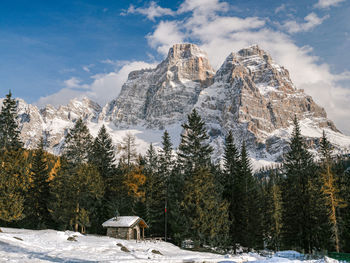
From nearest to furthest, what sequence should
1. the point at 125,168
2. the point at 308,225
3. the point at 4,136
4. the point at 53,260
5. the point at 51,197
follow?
the point at 53,260 → the point at 4,136 → the point at 308,225 → the point at 51,197 → the point at 125,168

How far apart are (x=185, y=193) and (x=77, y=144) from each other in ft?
52.1

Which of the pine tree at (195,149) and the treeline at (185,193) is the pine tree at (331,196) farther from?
the pine tree at (195,149)

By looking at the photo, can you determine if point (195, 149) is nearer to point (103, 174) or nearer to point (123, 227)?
point (123, 227)

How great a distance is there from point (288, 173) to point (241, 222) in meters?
9.86

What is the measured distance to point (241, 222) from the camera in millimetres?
42375

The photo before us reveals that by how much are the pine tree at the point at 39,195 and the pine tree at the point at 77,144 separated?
24.2 feet

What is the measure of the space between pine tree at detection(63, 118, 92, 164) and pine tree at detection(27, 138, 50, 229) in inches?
291

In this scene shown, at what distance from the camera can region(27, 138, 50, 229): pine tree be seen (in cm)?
4464

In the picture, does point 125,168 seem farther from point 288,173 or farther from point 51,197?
point 288,173

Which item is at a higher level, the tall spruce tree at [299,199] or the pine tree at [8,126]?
the pine tree at [8,126]

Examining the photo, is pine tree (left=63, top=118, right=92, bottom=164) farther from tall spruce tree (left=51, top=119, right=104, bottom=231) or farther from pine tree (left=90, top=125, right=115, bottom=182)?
pine tree (left=90, top=125, right=115, bottom=182)

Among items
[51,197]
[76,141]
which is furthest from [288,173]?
[51,197]

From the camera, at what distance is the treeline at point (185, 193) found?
35.1 meters

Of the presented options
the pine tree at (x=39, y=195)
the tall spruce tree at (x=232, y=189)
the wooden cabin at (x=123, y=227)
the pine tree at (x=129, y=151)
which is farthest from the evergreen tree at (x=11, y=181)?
the tall spruce tree at (x=232, y=189)
